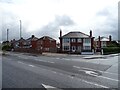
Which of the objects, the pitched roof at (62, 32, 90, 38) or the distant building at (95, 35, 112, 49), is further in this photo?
the distant building at (95, 35, 112, 49)

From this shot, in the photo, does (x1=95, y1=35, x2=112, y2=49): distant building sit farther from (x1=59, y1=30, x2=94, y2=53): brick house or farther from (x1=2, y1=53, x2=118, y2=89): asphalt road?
(x1=2, y1=53, x2=118, y2=89): asphalt road

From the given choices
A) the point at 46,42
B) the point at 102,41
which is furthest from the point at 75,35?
the point at 102,41

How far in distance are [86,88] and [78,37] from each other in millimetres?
82043

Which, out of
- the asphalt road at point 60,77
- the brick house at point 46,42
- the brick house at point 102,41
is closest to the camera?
the asphalt road at point 60,77

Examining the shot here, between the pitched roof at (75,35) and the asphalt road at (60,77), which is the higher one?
the pitched roof at (75,35)

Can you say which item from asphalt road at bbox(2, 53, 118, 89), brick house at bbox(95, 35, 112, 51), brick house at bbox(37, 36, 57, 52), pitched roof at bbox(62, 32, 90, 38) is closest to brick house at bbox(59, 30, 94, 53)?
pitched roof at bbox(62, 32, 90, 38)

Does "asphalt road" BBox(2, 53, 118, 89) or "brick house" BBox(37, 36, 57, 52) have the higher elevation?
"brick house" BBox(37, 36, 57, 52)

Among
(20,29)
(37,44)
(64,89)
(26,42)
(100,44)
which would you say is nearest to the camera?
(64,89)

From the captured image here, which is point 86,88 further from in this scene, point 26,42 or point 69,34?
point 26,42

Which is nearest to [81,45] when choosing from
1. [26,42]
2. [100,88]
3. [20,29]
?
[20,29]

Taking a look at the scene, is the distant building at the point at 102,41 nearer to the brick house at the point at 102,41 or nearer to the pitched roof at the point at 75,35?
the brick house at the point at 102,41

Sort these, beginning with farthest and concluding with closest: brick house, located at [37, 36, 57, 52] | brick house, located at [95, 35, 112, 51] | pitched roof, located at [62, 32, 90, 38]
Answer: brick house, located at [95, 35, 112, 51]
brick house, located at [37, 36, 57, 52]
pitched roof, located at [62, 32, 90, 38]

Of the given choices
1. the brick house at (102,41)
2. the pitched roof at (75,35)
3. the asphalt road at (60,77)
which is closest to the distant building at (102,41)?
the brick house at (102,41)

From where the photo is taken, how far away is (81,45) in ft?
308
